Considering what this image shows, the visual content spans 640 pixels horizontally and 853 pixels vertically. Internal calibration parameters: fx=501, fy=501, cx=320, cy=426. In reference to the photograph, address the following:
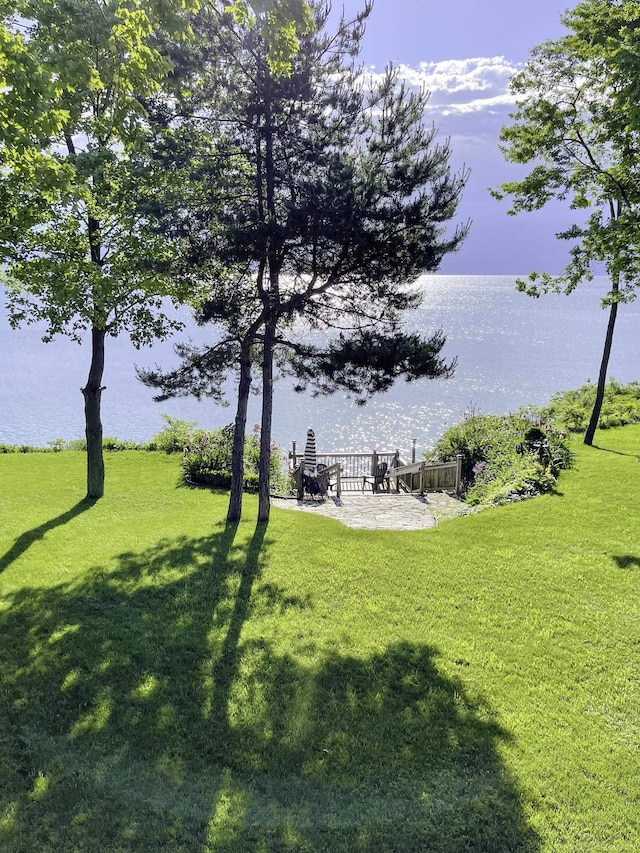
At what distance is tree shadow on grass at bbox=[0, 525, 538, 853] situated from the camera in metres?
3.92

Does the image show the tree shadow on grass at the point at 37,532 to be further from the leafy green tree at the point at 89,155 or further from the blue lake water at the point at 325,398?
the blue lake water at the point at 325,398

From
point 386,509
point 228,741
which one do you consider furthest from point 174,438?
point 228,741

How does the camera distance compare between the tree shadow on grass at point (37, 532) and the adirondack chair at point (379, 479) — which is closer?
the tree shadow on grass at point (37, 532)

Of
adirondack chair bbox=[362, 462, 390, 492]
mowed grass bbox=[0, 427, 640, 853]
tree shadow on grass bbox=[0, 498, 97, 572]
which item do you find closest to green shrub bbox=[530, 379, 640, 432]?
adirondack chair bbox=[362, 462, 390, 492]

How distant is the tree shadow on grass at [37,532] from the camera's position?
8977mm

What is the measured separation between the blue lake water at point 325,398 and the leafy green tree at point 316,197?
13621 millimetres

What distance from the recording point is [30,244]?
943 centimetres

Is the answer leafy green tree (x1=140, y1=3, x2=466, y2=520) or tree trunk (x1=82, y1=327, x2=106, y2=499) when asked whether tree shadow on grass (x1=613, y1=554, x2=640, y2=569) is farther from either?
tree trunk (x1=82, y1=327, x2=106, y2=499)

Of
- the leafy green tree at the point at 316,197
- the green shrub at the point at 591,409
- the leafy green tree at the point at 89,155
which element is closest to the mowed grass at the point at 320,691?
the leafy green tree at the point at 316,197

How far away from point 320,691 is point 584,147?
43.2 ft

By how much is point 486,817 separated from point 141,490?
12.2 m

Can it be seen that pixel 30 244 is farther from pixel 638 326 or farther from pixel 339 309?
pixel 638 326

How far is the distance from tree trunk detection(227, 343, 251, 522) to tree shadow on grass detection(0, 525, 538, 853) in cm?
418

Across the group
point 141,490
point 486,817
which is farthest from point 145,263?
point 486,817
